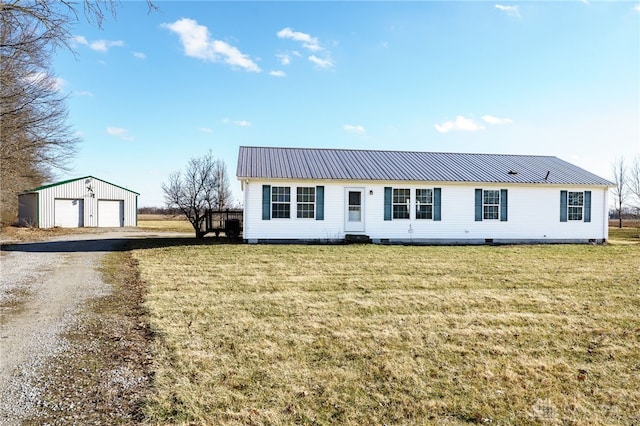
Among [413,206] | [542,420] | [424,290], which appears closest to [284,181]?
[413,206]

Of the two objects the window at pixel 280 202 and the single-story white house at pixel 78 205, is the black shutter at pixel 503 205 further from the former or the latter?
the single-story white house at pixel 78 205

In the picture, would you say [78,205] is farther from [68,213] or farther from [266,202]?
[266,202]

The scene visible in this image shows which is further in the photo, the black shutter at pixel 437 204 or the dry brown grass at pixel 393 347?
the black shutter at pixel 437 204

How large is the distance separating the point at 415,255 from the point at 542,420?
32.8 feet

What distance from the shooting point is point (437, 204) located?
17.5m

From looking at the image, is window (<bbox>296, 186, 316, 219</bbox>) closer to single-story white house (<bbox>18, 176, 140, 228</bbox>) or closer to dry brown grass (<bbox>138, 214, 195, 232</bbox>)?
dry brown grass (<bbox>138, 214, 195, 232</bbox>)

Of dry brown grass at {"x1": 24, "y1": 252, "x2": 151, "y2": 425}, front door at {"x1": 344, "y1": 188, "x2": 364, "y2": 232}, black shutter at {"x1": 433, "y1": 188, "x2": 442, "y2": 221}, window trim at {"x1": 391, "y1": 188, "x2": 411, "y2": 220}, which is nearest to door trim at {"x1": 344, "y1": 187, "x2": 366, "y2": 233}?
front door at {"x1": 344, "y1": 188, "x2": 364, "y2": 232}

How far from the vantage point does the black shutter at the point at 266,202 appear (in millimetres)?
16266

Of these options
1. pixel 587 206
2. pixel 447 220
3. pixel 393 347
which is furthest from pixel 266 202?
pixel 587 206

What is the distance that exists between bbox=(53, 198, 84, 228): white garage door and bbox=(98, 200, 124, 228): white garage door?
1.24m

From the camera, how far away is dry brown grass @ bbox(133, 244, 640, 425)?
11.8 ft

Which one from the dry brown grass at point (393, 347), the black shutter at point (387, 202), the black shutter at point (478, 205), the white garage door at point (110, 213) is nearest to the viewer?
the dry brown grass at point (393, 347)

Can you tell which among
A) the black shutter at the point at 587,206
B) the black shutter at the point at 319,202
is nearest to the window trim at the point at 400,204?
the black shutter at the point at 319,202

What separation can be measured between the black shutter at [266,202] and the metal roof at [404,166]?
54 centimetres
